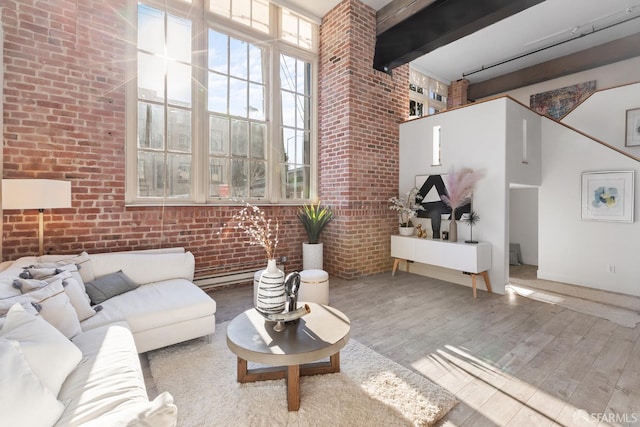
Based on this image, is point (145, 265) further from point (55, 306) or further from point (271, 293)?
point (271, 293)

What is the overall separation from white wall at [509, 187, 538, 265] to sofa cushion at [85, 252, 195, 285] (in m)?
6.27

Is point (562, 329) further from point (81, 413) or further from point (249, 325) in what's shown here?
point (81, 413)

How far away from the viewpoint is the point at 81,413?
1150mm

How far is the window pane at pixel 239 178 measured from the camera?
421 centimetres

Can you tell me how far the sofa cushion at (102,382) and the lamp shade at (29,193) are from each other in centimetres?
140

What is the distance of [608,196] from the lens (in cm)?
409

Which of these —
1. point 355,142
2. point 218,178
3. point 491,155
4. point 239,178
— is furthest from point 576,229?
point 218,178

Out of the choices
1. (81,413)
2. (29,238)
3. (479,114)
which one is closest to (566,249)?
(479,114)

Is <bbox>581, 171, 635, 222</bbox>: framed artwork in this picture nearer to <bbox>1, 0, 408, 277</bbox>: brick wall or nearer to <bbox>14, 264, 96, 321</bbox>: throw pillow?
<bbox>1, 0, 408, 277</bbox>: brick wall

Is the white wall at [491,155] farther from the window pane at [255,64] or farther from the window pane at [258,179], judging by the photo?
the window pane at [255,64]

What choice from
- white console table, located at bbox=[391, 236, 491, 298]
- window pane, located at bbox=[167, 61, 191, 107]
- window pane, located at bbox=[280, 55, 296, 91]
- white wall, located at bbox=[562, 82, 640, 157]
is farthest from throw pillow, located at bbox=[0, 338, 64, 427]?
white wall, located at bbox=[562, 82, 640, 157]

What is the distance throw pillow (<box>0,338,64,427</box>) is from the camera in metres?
0.92

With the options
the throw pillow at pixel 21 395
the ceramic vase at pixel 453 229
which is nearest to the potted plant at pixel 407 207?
the ceramic vase at pixel 453 229

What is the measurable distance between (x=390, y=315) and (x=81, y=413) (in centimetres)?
271
